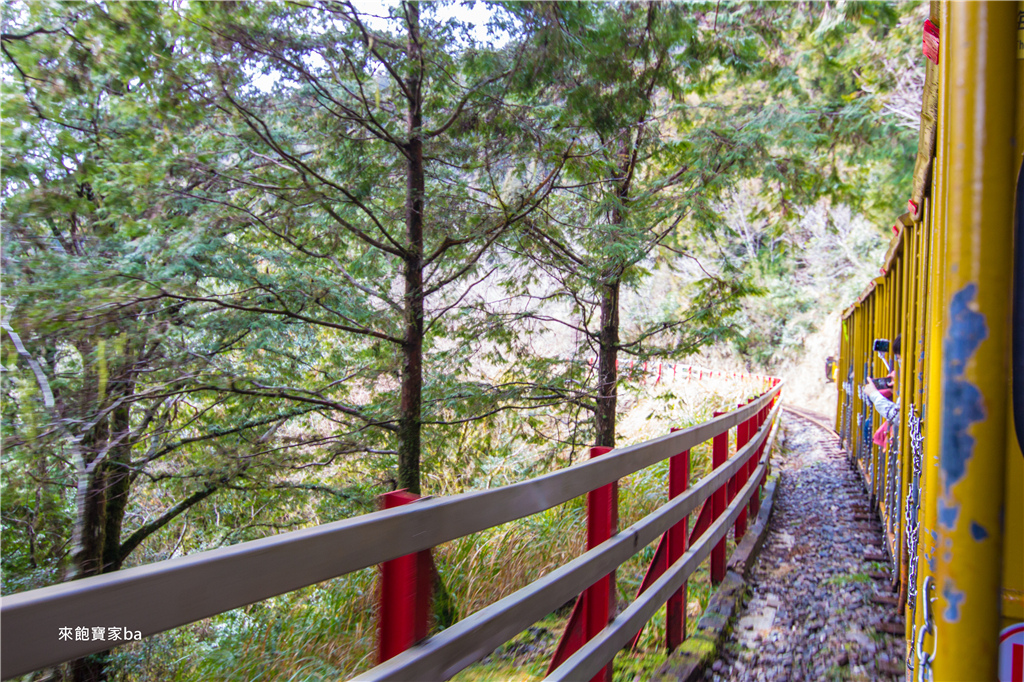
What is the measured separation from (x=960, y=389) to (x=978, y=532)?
37 cm

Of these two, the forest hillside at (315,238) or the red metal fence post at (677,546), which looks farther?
the forest hillside at (315,238)

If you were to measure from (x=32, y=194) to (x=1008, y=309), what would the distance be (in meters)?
6.04

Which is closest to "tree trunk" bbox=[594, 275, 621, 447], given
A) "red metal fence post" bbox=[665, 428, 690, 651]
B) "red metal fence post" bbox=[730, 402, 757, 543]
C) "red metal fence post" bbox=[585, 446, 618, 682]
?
"red metal fence post" bbox=[730, 402, 757, 543]

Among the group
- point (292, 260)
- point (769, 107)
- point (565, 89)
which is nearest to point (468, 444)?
point (292, 260)

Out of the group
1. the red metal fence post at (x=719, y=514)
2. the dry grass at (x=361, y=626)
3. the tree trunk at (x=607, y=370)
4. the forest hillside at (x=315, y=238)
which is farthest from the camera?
the tree trunk at (x=607, y=370)

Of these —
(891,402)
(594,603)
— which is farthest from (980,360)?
(891,402)

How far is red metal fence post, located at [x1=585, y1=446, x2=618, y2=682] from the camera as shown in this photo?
2520mm

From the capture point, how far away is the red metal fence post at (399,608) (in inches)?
57.2

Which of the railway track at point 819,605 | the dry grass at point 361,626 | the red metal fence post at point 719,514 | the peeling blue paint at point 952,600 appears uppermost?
the peeling blue paint at point 952,600

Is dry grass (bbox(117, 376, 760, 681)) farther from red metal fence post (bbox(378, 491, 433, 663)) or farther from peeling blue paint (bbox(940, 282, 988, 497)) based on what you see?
peeling blue paint (bbox(940, 282, 988, 497))

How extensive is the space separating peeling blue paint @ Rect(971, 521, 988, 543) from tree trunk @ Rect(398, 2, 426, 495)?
4.88 meters

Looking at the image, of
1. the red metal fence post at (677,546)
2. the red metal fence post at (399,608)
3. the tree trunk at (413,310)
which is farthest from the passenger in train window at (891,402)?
the red metal fence post at (399,608)

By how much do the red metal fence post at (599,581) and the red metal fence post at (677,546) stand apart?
95 centimetres

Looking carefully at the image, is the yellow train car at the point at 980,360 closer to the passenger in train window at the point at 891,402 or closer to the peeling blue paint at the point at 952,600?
the peeling blue paint at the point at 952,600
